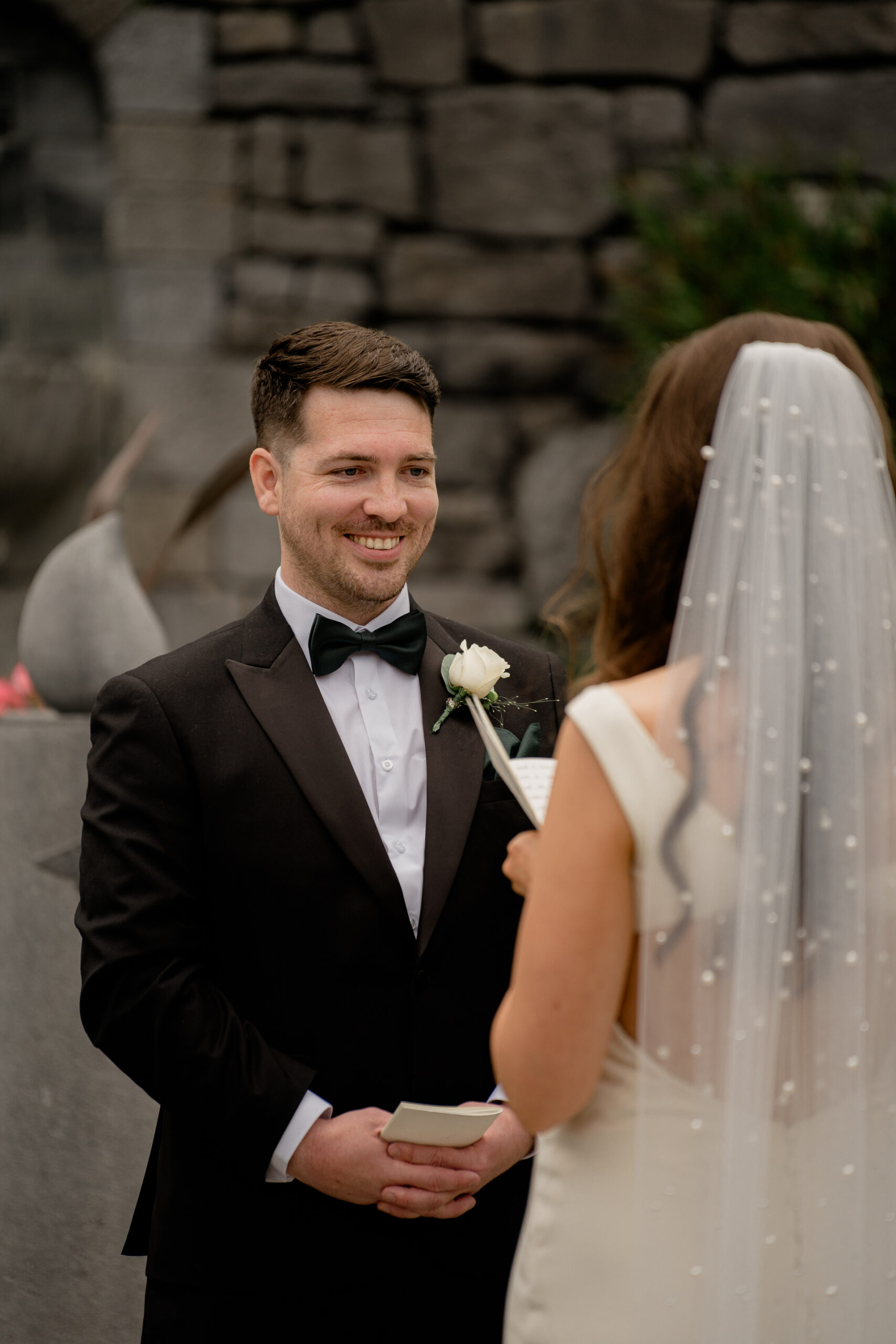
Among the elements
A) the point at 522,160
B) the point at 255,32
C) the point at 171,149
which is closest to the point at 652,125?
the point at 522,160

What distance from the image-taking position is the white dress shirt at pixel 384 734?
1835 millimetres

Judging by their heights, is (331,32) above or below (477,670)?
above

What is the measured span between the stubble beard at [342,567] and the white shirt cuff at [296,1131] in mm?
681

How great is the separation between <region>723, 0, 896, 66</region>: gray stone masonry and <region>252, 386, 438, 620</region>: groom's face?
392 cm

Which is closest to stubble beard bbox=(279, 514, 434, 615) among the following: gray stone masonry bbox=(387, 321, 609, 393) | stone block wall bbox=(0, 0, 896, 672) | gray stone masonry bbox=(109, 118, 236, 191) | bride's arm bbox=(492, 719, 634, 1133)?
bride's arm bbox=(492, 719, 634, 1133)

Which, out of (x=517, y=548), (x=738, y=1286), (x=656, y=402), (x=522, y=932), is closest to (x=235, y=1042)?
(x=522, y=932)

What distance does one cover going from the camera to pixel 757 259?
15.3ft

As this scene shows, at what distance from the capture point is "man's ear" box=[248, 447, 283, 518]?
Result: 1.96 meters

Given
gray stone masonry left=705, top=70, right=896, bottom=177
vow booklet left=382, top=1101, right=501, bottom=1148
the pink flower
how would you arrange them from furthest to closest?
gray stone masonry left=705, top=70, right=896, bottom=177, the pink flower, vow booklet left=382, top=1101, right=501, bottom=1148

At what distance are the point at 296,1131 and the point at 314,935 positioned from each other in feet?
0.80

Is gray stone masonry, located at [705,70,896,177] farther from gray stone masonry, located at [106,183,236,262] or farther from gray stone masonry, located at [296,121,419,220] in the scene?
gray stone masonry, located at [106,183,236,262]

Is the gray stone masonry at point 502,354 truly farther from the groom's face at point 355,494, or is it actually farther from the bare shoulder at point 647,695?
the bare shoulder at point 647,695

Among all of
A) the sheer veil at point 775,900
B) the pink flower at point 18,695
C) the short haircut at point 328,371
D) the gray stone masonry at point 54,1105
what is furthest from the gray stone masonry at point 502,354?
the sheer veil at point 775,900

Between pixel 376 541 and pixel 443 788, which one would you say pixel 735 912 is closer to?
pixel 443 788
